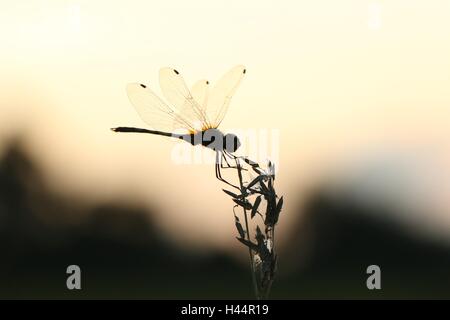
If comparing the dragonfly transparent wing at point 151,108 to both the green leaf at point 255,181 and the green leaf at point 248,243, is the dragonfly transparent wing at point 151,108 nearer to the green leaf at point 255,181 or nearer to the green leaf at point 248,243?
the green leaf at point 255,181

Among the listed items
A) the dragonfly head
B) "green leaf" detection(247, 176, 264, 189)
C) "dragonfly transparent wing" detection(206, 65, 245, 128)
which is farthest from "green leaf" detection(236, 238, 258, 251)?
"dragonfly transparent wing" detection(206, 65, 245, 128)

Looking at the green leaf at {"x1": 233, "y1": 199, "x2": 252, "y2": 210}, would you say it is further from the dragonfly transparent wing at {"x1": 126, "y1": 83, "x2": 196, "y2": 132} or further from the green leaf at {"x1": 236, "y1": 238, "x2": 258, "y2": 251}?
the dragonfly transparent wing at {"x1": 126, "y1": 83, "x2": 196, "y2": 132}

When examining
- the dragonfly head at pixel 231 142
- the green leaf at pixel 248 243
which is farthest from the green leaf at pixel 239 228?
the dragonfly head at pixel 231 142

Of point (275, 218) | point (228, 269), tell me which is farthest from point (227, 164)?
point (228, 269)

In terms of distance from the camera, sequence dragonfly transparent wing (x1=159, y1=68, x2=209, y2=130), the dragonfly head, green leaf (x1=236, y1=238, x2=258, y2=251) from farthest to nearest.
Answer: dragonfly transparent wing (x1=159, y1=68, x2=209, y2=130) → the dragonfly head → green leaf (x1=236, y1=238, x2=258, y2=251)

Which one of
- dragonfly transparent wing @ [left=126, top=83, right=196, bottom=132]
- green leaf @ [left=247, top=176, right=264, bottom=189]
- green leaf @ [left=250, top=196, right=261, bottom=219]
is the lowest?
green leaf @ [left=250, top=196, right=261, bottom=219]

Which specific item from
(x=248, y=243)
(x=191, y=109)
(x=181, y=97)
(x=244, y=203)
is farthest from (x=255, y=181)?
(x=181, y=97)

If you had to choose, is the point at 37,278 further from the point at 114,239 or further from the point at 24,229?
the point at 24,229

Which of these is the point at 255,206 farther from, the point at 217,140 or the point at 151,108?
the point at 151,108
